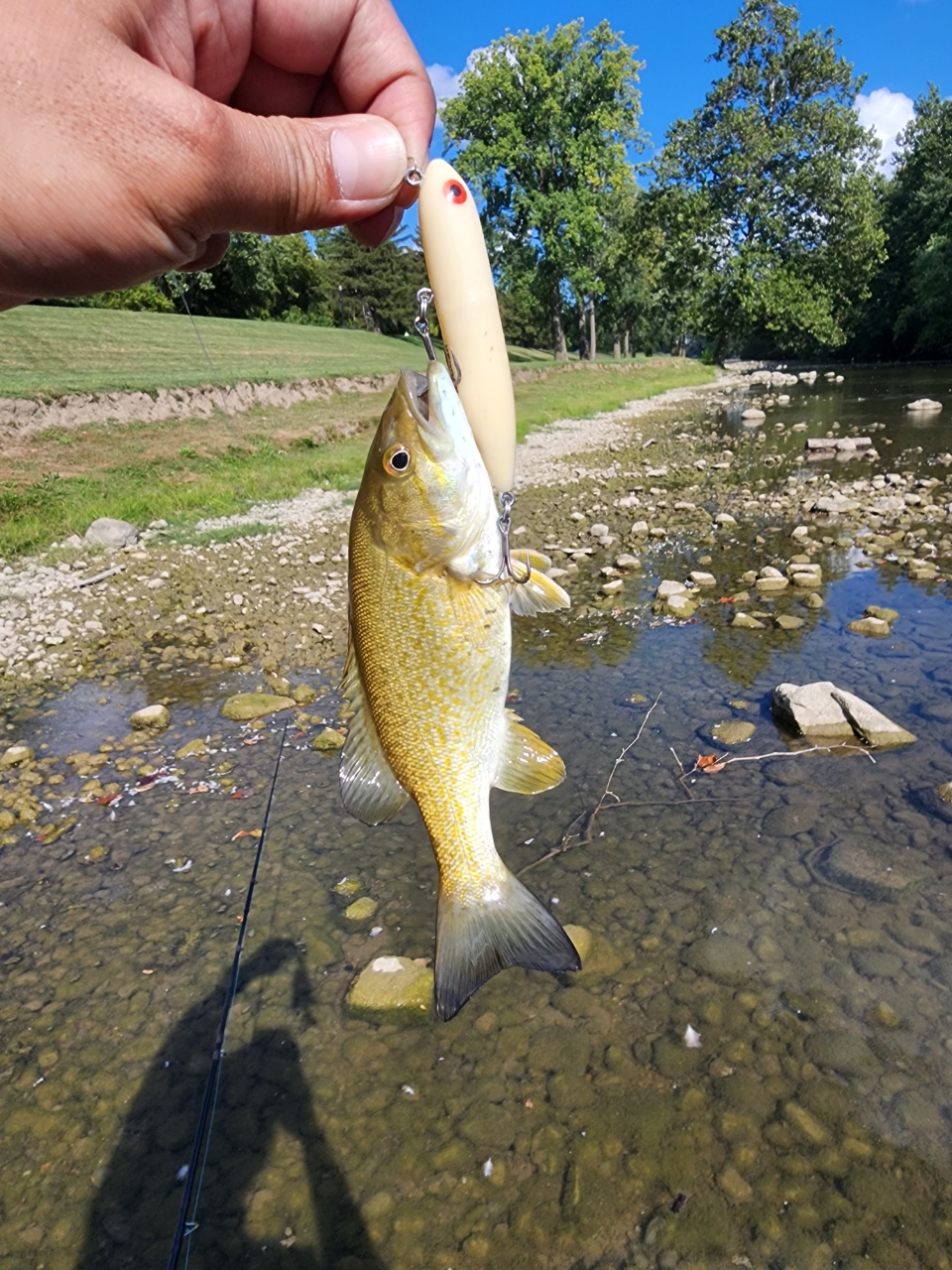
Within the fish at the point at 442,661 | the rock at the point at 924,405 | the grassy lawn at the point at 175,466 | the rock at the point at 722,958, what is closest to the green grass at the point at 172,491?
the grassy lawn at the point at 175,466

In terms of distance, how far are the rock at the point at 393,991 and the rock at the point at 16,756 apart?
389cm

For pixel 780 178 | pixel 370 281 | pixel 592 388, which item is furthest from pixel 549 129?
pixel 370 281

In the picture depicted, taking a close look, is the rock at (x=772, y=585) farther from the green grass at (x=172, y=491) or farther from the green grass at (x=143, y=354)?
the green grass at (x=143, y=354)

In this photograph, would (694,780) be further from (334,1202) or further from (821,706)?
(334,1202)

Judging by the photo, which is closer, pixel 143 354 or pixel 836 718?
pixel 836 718

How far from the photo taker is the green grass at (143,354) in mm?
18484

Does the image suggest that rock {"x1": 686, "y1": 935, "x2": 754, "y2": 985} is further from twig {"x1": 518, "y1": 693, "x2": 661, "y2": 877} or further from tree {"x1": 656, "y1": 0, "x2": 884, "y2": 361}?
tree {"x1": 656, "y1": 0, "x2": 884, "y2": 361}

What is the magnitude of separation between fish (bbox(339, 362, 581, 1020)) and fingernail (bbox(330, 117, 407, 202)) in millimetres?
645

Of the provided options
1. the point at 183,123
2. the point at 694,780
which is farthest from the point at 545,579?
the point at 694,780

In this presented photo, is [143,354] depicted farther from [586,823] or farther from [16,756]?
[586,823]

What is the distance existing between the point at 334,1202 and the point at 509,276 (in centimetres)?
5361

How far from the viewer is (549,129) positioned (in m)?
44.2

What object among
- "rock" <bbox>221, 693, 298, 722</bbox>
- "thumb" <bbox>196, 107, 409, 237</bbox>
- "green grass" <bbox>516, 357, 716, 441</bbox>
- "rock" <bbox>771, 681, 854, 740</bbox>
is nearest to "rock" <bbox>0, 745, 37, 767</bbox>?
"rock" <bbox>221, 693, 298, 722</bbox>

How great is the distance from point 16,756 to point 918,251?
57.9m
